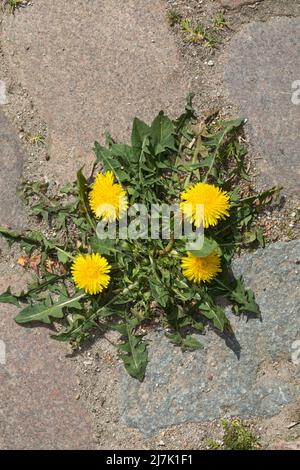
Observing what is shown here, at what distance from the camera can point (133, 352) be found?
3.20 m

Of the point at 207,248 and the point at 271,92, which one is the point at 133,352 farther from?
the point at 271,92

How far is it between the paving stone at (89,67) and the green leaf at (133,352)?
2.74ft

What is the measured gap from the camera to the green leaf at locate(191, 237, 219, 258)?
3.02 metres

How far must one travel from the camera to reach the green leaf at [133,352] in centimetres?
320

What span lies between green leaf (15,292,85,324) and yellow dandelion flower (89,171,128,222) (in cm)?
45

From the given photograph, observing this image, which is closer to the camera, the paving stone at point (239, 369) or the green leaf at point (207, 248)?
the green leaf at point (207, 248)

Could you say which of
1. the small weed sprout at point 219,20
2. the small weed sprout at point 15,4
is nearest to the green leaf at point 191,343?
the small weed sprout at point 219,20

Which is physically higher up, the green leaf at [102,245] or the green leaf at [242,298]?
the green leaf at [102,245]

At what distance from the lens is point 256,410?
320 centimetres

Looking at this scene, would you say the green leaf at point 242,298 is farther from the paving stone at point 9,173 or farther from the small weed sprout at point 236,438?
the paving stone at point 9,173

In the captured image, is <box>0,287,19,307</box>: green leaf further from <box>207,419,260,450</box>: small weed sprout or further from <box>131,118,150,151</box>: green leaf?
<box>207,419,260,450</box>: small weed sprout

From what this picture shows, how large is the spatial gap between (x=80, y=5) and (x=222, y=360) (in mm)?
1999

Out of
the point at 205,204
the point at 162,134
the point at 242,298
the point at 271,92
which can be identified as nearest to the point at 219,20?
the point at 271,92

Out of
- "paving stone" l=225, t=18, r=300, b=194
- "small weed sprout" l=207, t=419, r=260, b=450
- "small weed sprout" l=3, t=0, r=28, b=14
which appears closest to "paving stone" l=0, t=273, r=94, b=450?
"small weed sprout" l=207, t=419, r=260, b=450
